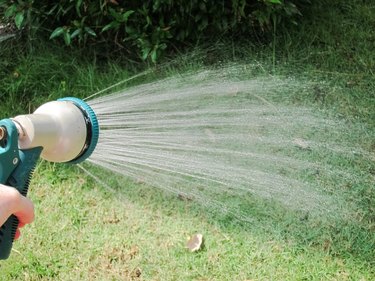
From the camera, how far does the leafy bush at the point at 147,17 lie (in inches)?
131

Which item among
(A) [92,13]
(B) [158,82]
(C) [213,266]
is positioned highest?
(A) [92,13]

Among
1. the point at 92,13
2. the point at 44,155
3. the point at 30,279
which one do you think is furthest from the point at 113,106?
the point at 44,155

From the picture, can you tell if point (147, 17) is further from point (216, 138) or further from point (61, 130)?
point (61, 130)

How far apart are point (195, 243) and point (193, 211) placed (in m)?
0.19

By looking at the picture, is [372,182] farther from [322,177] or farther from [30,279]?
[30,279]

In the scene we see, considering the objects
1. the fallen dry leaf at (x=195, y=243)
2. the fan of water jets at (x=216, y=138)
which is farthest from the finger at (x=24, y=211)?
the fallen dry leaf at (x=195, y=243)

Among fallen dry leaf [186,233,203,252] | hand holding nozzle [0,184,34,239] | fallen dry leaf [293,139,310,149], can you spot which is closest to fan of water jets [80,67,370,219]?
fallen dry leaf [293,139,310,149]

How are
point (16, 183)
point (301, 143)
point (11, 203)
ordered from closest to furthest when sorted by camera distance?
point (11, 203), point (16, 183), point (301, 143)

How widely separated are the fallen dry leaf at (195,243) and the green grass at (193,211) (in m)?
0.02

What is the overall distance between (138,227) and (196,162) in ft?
1.43

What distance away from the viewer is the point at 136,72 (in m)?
3.48

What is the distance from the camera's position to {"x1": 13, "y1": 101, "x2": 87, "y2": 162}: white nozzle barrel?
5.75 ft

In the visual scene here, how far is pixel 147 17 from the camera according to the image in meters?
3.29

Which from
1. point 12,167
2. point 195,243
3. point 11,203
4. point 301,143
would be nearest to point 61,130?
point 12,167
